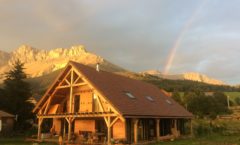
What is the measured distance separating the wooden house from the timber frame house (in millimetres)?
9481

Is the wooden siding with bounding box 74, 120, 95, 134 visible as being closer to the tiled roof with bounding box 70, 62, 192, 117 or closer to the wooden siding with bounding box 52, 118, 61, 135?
the wooden siding with bounding box 52, 118, 61, 135

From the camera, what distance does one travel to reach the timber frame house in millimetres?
24609

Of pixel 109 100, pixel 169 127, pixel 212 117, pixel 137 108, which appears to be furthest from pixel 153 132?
pixel 212 117

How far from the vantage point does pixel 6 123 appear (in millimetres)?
41594

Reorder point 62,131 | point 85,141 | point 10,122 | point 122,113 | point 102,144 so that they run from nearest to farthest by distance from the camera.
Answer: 1. point 122,113
2. point 102,144
3. point 85,141
4. point 62,131
5. point 10,122

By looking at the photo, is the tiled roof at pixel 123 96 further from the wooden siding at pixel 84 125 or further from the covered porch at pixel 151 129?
the wooden siding at pixel 84 125

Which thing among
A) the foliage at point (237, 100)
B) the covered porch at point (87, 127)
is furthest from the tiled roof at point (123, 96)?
the foliage at point (237, 100)

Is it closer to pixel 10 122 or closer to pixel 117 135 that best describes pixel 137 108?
pixel 117 135

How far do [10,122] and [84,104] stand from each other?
60.3ft

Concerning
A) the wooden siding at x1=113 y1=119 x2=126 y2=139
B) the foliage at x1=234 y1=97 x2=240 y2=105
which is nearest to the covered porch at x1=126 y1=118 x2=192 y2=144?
the wooden siding at x1=113 y1=119 x2=126 y2=139

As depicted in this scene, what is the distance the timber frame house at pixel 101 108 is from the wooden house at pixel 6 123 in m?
9.48

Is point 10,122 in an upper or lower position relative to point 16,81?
lower

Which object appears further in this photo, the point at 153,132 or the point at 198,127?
the point at 198,127

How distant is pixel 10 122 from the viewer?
42.5 meters
